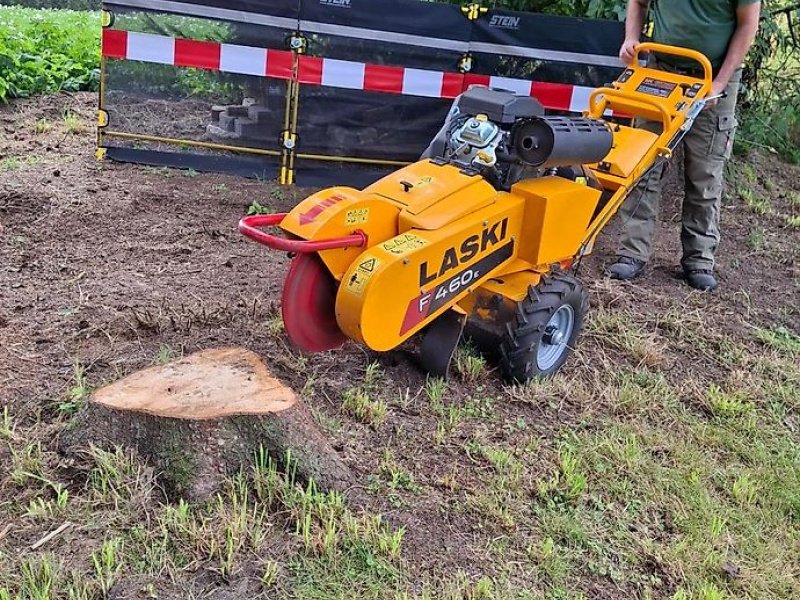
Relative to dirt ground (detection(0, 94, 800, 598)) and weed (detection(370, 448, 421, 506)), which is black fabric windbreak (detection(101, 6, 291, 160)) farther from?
weed (detection(370, 448, 421, 506))

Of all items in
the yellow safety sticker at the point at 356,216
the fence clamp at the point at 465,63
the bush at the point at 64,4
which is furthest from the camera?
the bush at the point at 64,4

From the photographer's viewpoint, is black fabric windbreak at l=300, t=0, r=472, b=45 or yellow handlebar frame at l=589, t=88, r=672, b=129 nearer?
yellow handlebar frame at l=589, t=88, r=672, b=129

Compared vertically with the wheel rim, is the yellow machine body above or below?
above

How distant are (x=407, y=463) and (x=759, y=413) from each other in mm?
1905

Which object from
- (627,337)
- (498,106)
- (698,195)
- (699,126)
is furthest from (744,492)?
(699,126)

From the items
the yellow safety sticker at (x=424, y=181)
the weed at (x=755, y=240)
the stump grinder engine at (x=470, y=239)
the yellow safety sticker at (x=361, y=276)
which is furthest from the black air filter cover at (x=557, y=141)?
the weed at (x=755, y=240)

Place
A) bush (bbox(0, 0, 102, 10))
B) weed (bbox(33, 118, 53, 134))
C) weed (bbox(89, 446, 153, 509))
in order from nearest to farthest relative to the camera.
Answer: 1. weed (bbox(89, 446, 153, 509))
2. weed (bbox(33, 118, 53, 134))
3. bush (bbox(0, 0, 102, 10))

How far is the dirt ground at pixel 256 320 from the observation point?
3.01m

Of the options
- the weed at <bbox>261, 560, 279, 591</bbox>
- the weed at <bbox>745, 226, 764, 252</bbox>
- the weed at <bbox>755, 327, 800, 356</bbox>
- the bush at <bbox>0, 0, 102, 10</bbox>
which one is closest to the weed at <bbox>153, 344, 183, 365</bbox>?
the weed at <bbox>261, 560, 279, 591</bbox>

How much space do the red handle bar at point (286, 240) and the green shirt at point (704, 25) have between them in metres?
2.83

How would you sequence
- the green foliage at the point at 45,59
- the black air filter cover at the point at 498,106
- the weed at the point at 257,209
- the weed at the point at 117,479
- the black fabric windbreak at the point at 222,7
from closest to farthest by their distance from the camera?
the weed at the point at 117,479 → the black air filter cover at the point at 498,106 → the weed at the point at 257,209 → the black fabric windbreak at the point at 222,7 → the green foliage at the point at 45,59

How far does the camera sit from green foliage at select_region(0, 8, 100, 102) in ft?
25.5

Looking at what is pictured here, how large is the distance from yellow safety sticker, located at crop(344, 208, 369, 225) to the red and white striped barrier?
10.3ft

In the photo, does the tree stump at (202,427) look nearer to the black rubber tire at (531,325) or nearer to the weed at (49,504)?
the weed at (49,504)
